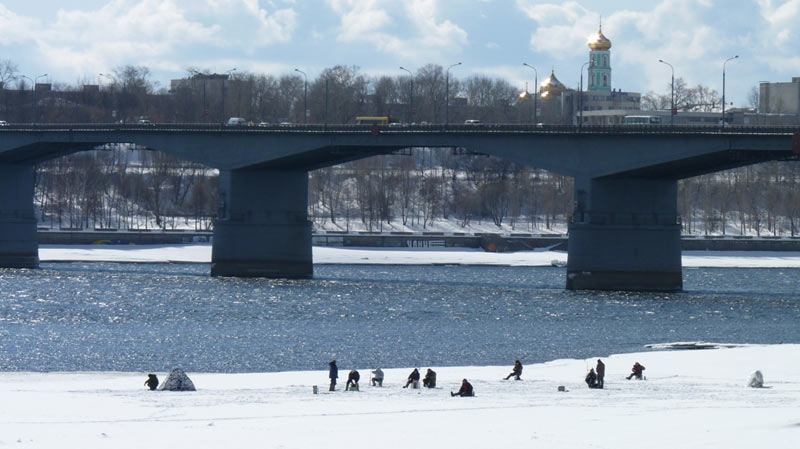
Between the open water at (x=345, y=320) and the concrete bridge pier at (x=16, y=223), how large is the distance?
3.46 m

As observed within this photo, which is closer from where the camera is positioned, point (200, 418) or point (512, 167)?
point (200, 418)

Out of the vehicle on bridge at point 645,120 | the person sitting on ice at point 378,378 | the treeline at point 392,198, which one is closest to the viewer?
the person sitting on ice at point 378,378

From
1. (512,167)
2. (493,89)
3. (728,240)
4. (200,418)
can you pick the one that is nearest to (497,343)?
(200,418)

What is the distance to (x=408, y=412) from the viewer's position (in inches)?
1252

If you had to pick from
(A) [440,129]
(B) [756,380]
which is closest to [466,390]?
(B) [756,380]

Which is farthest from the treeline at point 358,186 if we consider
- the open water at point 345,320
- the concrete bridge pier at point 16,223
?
the open water at point 345,320

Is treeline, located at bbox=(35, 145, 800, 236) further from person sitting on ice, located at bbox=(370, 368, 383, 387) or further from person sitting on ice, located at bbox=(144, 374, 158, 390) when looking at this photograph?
person sitting on ice, located at bbox=(144, 374, 158, 390)

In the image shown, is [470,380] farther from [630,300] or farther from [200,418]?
[630,300]

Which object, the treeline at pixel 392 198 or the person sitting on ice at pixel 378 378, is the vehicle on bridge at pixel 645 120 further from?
the treeline at pixel 392 198

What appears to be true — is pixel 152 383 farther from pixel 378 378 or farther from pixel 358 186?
pixel 358 186

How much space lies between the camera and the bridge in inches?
2869

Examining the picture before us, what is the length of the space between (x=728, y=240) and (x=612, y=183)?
Answer: 50161 millimetres

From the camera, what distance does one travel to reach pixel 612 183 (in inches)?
2985

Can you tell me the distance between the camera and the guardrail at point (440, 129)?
71000 mm
